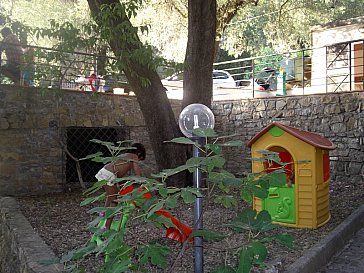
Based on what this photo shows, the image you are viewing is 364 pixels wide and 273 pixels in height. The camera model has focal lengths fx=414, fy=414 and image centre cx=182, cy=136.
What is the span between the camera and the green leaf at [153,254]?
2187 millimetres

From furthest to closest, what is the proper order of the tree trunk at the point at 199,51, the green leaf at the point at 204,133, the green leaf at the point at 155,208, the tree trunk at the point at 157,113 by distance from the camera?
the tree trunk at the point at 199,51
the tree trunk at the point at 157,113
the green leaf at the point at 204,133
the green leaf at the point at 155,208

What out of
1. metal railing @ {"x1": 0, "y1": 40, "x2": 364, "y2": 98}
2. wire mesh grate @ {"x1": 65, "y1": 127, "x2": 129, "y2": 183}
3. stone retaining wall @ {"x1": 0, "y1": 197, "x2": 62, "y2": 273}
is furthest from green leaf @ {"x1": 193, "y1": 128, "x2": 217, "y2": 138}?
wire mesh grate @ {"x1": 65, "y1": 127, "x2": 129, "y2": 183}

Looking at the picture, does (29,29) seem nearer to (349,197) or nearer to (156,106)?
(156,106)

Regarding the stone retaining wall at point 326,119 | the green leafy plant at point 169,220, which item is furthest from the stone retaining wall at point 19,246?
the stone retaining wall at point 326,119

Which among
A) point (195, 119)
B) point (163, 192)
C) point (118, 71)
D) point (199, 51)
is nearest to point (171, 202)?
point (163, 192)

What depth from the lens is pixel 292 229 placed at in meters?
5.55

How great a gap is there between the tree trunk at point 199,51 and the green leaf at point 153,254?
18.8 feet

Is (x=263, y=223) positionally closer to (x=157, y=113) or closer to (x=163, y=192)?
(x=163, y=192)

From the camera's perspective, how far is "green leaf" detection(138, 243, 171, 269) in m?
2.19

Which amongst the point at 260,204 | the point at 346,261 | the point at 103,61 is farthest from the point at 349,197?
the point at 103,61

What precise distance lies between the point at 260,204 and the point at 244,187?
3.81 metres

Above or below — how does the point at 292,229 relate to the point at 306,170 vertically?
below

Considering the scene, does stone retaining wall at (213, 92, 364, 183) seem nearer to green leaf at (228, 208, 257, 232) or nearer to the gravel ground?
the gravel ground

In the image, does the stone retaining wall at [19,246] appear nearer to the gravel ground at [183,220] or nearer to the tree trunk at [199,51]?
the gravel ground at [183,220]
